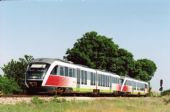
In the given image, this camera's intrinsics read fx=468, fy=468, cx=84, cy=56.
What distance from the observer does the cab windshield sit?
32.1 meters

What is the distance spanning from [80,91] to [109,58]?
44.9 metres

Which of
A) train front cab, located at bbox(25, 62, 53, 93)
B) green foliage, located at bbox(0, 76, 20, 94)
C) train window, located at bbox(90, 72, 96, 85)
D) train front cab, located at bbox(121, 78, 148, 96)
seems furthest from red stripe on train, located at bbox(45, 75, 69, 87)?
train front cab, located at bbox(121, 78, 148, 96)

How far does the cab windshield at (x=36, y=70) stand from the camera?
105 ft

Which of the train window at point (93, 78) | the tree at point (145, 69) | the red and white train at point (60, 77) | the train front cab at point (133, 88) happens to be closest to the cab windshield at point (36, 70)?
the red and white train at point (60, 77)

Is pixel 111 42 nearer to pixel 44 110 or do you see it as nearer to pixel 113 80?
pixel 113 80

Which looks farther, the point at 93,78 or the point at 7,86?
the point at 93,78

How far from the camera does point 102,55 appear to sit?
8225 centimetres

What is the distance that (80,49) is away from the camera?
81938 millimetres

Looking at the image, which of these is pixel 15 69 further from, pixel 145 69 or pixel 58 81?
pixel 145 69

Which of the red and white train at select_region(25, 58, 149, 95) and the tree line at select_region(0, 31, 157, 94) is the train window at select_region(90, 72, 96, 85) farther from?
the tree line at select_region(0, 31, 157, 94)

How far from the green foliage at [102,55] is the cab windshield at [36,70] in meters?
45.0

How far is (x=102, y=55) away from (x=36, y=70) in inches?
1978

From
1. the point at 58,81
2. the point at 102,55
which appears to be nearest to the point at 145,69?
the point at 102,55

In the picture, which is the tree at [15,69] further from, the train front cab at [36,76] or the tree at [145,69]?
the tree at [145,69]
